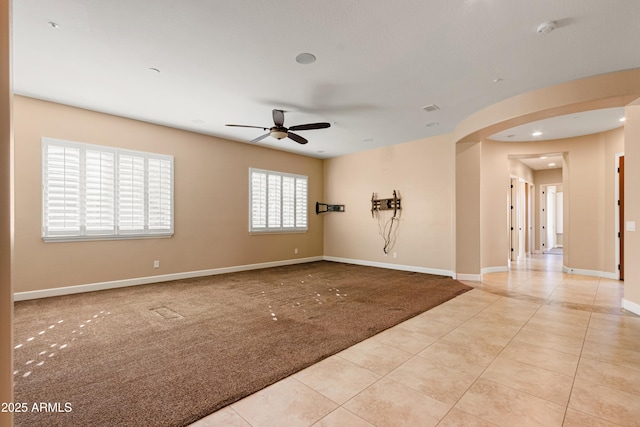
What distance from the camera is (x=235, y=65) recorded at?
137 inches

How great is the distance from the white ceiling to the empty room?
0.03m

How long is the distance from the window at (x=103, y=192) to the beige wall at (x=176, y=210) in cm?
12

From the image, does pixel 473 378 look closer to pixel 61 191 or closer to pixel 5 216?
pixel 5 216

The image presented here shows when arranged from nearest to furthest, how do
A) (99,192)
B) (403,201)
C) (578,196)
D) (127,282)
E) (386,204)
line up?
(99,192), (127,282), (578,196), (403,201), (386,204)

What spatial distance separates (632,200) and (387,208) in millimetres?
4227

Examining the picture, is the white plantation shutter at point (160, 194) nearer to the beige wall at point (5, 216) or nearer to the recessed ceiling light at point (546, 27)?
the beige wall at point (5, 216)

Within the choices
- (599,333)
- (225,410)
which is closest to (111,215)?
(225,410)

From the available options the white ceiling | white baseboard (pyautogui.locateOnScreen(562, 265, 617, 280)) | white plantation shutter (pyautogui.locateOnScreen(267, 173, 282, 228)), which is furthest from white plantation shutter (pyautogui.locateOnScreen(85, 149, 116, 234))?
white baseboard (pyautogui.locateOnScreen(562, 265, 617, 280))

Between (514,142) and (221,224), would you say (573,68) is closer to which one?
(514,142)

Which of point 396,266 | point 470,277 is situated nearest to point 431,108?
point 470,277

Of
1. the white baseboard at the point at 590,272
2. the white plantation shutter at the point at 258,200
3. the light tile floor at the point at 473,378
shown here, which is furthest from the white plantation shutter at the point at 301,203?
the white baseboard at the point at 590,272

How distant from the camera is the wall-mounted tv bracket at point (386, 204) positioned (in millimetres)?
7127

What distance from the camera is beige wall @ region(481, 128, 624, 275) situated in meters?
6.08

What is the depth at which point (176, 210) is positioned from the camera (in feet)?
19.2
